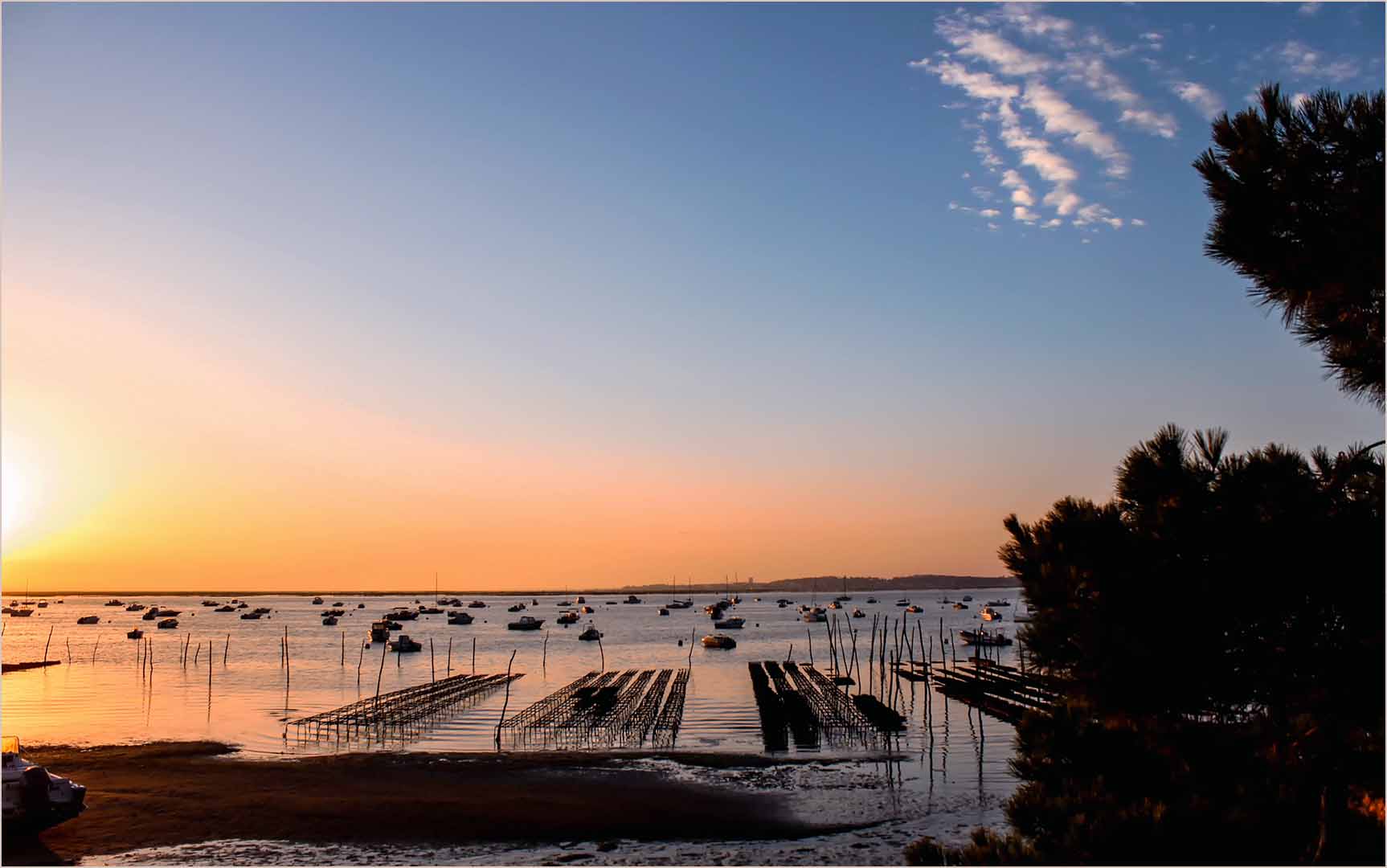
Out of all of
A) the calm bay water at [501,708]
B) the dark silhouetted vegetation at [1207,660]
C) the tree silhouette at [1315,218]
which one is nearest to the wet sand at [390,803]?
the calm bay water at [501,708]

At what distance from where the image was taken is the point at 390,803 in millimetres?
27359

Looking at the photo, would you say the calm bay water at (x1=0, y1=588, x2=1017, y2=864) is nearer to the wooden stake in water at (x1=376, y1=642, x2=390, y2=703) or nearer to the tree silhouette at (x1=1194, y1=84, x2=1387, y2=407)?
the wooden stake in water at (x1=376, y1=642, x2=390, y2=703)

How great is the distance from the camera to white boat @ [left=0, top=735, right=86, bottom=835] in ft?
74.2

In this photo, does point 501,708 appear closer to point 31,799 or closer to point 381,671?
point 381,671

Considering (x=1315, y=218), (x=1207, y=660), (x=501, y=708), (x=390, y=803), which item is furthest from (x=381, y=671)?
(x=1315, y=218)

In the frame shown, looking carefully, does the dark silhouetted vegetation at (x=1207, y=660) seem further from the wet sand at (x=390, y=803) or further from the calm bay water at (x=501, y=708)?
the wet sand at (x=390, y=803)

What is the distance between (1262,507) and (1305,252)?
2644 millimetres

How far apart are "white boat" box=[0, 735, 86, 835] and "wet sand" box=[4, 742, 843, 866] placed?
0.47 meters

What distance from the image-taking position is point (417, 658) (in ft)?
290

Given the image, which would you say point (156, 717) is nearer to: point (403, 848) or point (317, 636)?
point (403, 848)

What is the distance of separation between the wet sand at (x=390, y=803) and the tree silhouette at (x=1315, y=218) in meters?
19.2

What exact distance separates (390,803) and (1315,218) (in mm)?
26576

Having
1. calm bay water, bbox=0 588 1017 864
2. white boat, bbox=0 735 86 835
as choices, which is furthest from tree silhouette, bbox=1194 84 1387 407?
white boat, bbox=0 735 86 835

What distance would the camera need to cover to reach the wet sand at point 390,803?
24.3 metres
